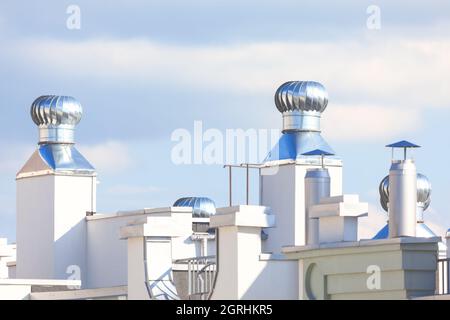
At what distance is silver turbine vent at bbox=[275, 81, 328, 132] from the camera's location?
50438 millimetres

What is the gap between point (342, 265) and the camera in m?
33.4

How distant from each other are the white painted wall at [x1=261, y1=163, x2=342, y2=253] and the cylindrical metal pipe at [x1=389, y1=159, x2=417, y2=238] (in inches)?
621

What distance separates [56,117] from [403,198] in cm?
2154

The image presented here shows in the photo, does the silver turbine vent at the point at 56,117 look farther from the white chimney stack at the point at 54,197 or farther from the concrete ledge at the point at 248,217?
the concrete ledge at the point at 248,217

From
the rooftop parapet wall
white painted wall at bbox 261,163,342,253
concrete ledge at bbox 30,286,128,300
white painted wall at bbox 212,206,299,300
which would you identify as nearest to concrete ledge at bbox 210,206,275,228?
white painted wall at bbox 212,206,299,300

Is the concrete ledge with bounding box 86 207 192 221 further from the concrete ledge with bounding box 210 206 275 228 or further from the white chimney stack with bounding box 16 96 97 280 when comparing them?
the concrete ledge with bounding box 210 206 275 228

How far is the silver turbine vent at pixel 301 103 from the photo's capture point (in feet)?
165

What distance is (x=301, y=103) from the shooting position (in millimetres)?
50594

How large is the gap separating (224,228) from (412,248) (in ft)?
13.8

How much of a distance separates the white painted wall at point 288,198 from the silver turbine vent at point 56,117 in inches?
251

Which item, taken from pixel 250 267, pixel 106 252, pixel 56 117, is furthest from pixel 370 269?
pixel 56 117

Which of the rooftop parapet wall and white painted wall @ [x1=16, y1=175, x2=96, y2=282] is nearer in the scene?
the rooftop parapet wall
